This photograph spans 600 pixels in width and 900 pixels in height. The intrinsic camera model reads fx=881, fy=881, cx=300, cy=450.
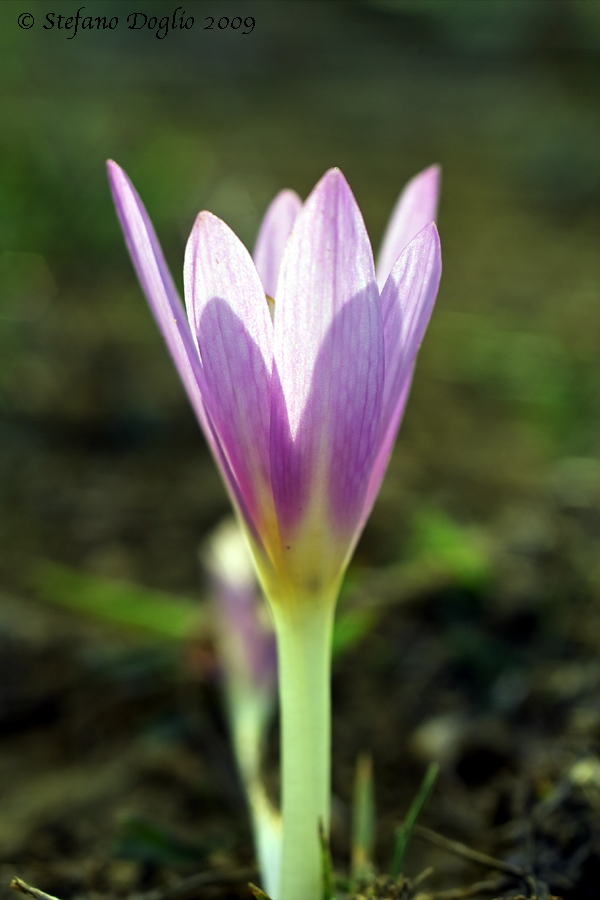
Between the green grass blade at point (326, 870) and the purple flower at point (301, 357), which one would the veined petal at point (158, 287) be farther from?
the green grass blade at point (326, 870)

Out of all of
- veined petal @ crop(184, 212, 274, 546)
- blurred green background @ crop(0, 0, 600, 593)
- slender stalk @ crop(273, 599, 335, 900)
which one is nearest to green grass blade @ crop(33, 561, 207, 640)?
blurred green background @ crop(0, 0, 600, 593)

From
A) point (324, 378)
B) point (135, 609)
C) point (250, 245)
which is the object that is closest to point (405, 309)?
point (324, 378)

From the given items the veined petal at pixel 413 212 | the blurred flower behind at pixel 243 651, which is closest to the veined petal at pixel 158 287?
the veined petal at pixel 413 212

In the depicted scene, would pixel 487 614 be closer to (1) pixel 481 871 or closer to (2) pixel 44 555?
(1) pixel 481 871

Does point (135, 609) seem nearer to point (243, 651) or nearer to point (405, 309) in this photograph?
point (243, 651)

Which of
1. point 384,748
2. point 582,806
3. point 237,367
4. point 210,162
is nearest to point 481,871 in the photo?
point 582,806

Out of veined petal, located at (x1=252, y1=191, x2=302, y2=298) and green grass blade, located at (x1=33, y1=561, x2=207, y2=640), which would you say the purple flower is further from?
green grass blade, located at (x1=33, y1=561, x2=207, y2=640)
